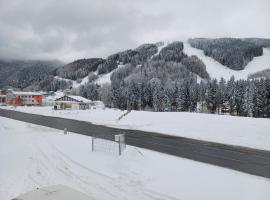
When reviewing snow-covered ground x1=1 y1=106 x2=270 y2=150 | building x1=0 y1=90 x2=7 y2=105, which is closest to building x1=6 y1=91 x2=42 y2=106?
building x1=0 y1=90 x2=7 y2=105

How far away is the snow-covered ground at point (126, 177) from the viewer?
1277 centimetres

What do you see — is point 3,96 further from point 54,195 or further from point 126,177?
point 54,195

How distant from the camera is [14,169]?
1716 centimetres

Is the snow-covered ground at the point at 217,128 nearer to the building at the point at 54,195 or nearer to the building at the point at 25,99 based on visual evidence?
the building at the point at 54,195

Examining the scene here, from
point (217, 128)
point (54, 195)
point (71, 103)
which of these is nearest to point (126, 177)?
point (54, 195)

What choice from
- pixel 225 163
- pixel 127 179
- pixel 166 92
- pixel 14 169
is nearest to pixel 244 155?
pixel 225 163

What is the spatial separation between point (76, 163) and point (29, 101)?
143178 mm

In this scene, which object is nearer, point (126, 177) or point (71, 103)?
point (126, 177)

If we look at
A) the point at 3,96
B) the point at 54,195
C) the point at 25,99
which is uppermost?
the point at 3,96

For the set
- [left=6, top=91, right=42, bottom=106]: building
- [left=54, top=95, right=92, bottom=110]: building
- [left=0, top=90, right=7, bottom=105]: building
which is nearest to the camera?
[left=54, top=95, right=92, bottom=110]: building

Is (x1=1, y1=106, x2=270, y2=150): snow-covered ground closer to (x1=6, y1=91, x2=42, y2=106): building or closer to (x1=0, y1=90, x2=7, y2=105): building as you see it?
(x1=6, y1=91, x2=42, y2=106): building

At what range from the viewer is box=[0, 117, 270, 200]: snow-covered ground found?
12.8 m

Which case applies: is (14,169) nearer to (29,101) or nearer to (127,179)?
(127,179)

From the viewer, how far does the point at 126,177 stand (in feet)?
49.8
